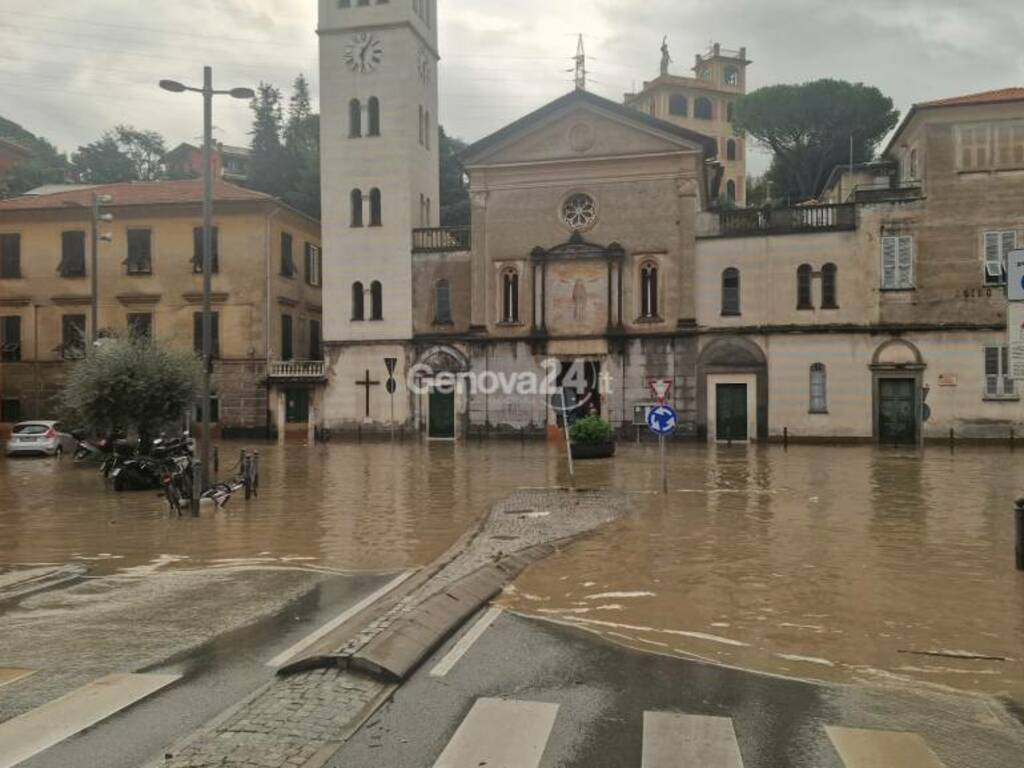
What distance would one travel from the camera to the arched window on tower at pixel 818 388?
3616 centimetres

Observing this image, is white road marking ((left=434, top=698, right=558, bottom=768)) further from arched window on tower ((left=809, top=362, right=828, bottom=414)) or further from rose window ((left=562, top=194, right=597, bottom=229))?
rose window ((left=562, top=194, right=597, bottom=229))

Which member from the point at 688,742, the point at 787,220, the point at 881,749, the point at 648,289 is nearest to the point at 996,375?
the point at 787,220

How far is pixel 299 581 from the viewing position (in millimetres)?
10438

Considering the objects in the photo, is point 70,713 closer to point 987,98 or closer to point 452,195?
point 987,98

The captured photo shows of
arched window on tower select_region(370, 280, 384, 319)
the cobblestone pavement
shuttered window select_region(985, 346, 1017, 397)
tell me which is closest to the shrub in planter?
arched window on tower select_region(370, 280, 384, 319)

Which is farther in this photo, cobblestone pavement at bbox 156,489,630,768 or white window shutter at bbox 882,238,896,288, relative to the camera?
white window shutter at bbox 882,238,896,288

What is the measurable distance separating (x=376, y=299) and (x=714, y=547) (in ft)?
99.4

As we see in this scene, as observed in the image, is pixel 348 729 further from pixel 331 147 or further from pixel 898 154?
pixel 898 154

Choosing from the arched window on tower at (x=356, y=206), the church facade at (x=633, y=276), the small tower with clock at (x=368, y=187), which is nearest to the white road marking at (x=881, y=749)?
the church facade at (x=633, y=276)

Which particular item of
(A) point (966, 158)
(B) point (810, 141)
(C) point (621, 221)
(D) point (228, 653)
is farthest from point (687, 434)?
(B) point (810, 141)

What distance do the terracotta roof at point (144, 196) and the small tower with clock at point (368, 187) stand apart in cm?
408

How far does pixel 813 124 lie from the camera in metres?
64.9

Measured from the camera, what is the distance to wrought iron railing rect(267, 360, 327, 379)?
1603 inches

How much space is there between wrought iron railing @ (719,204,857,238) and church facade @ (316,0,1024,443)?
8 cm
